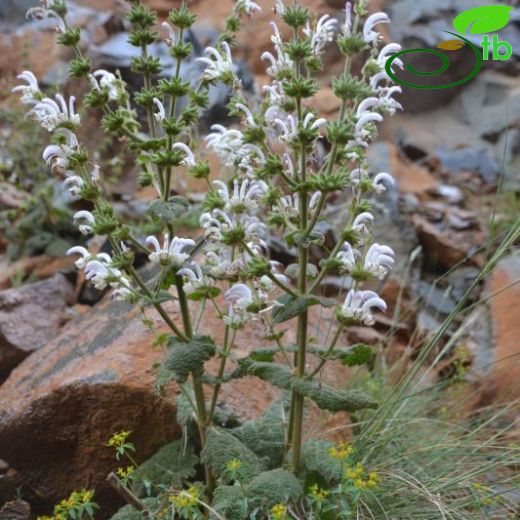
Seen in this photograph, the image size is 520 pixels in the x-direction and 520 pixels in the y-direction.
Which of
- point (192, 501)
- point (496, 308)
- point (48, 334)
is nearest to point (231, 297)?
point (192, 501)

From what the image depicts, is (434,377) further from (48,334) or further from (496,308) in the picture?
(48,334)

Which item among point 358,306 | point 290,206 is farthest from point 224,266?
point 358,306

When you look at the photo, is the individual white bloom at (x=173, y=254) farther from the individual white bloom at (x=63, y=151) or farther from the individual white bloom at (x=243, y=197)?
the individual white bloom at (x=63, y=151)

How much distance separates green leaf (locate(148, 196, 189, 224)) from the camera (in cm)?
150

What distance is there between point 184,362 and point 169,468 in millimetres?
397

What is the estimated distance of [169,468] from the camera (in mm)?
1780

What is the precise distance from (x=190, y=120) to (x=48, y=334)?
1764mm

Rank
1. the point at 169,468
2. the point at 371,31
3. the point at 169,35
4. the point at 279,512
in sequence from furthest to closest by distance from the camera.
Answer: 1. the point at 169,468
2. the point at 169,35
3. the point at 371,31
4. the point at 279,512

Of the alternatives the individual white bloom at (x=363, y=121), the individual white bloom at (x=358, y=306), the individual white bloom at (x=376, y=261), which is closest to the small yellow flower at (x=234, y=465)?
the individual white bloom at (x=358, y=306)

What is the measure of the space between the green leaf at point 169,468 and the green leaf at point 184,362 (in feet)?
0.99

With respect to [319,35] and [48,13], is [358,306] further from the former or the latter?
[48,13]

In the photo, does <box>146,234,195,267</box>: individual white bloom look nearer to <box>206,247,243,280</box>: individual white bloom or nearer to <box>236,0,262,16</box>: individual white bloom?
<box>206,247,243,280</box>: individual white bloom

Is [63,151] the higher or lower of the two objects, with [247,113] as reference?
lower

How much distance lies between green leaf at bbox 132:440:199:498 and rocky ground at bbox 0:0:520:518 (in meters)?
0.24
